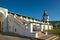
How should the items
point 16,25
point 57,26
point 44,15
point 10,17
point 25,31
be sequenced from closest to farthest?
1. point 25,31
2. point 16,25
3. point 10,17
4. point 57,26
5. point 44,15

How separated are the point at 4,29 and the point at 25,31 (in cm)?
600

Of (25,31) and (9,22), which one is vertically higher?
(9,22)

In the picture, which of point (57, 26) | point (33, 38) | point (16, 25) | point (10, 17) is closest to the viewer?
point (33, 38)

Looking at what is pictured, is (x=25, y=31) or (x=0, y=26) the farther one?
(x=0, y=26)

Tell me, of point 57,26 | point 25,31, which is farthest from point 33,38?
point 57,26

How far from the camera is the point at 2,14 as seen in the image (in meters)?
21.7

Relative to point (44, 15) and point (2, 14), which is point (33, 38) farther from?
point (44, 15)

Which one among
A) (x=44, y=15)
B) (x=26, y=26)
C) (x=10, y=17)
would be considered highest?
(x=44, y=15)

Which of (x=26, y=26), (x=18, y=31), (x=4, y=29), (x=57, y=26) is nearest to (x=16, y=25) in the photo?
(x=18, y=31)

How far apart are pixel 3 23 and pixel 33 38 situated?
8508 mm

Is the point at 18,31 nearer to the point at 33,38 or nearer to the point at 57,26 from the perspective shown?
the point at 33,38

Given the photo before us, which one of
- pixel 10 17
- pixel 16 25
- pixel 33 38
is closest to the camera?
pixel 33 38

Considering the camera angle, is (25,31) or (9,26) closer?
(25,31)

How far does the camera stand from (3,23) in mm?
22016
